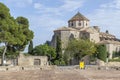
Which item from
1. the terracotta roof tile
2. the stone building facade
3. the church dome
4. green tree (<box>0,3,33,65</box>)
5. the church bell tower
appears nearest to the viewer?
green tree (<box>0,3,33,65</box>)

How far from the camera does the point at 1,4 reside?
152 ft

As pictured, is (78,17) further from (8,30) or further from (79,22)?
(8,30)

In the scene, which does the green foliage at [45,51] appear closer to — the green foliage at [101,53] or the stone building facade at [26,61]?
the green foliage at [101,53]

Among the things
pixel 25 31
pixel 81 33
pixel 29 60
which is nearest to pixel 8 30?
pixel 25 31

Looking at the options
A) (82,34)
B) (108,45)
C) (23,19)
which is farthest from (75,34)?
(23,19)

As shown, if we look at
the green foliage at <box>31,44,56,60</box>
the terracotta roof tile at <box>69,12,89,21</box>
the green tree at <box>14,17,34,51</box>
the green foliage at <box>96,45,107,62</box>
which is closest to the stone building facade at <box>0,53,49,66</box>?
the green tree at <box>14,17,34,51</box>

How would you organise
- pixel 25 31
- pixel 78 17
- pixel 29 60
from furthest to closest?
pixel 78 17 < pixel 29 60 < pixel 25 31

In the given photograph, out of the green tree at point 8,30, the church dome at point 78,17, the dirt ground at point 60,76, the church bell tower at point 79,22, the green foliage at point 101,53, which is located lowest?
the dirt ground at point 60,76

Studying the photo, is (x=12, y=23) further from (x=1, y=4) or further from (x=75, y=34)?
(x=75, y=34)

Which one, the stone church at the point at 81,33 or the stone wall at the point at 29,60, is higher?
the stone church at the point at 81,33

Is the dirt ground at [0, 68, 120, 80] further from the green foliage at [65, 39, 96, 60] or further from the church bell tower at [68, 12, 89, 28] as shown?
the church bell tower at [68, 12, 89, 28]

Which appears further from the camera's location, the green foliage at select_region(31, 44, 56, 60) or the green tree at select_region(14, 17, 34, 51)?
the green foliage at select_region(31, 44, 56, 60)

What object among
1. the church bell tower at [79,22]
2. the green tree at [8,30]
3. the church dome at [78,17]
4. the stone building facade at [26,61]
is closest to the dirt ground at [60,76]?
the green tree at [8,30]

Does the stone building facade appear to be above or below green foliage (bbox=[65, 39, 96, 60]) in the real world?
below
